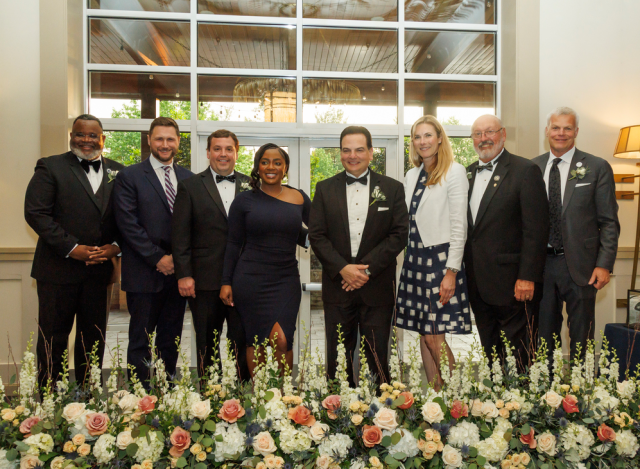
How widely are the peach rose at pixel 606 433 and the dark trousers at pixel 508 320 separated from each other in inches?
54.8

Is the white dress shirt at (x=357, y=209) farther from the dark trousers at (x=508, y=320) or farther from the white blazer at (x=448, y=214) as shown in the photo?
the dark trousers at (x=508, y=320)

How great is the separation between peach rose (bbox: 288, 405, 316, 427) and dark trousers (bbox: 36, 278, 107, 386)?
2.01 m

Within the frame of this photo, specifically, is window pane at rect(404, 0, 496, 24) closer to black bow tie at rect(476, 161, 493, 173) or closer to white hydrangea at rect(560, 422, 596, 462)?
black bow tie at rect(476, 161, 493, 173)

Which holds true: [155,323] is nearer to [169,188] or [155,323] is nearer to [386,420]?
[169,188]

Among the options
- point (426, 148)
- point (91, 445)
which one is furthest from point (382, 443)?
point (426, 148)

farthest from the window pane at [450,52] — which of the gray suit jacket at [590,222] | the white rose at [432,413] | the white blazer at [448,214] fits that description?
the white rose at [432,413]

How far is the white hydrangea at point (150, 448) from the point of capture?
1.33 m

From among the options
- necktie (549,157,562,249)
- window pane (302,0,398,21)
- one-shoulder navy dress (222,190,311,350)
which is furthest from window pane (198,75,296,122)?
necktie (549,157,562,249)

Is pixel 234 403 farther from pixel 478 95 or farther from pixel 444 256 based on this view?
pixel 478 95

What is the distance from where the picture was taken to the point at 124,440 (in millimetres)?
1340

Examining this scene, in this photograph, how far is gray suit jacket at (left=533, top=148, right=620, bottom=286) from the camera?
9.62 feet

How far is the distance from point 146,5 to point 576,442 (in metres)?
4.47

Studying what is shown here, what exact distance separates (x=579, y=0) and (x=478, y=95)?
1.13 m

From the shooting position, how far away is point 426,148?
9.29ft
